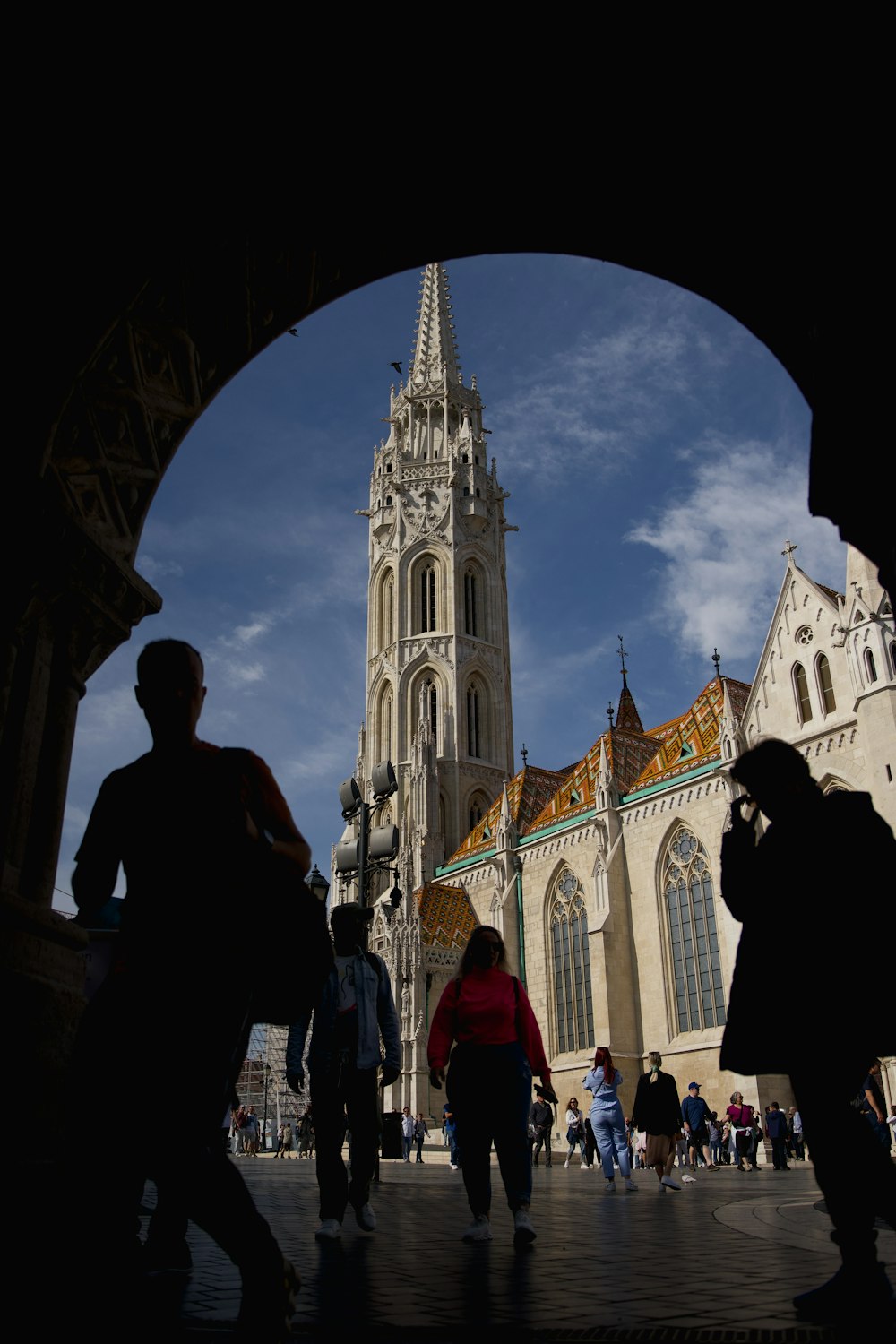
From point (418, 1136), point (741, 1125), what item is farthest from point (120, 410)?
point (418, 1136)

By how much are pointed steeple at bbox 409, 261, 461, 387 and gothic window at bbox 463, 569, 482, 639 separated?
12622 millimetres

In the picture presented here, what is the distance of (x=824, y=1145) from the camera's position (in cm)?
304

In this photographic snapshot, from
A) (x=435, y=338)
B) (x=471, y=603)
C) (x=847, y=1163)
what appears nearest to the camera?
(x=847, y=1163)

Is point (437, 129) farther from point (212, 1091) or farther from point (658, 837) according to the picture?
point (658, 837)

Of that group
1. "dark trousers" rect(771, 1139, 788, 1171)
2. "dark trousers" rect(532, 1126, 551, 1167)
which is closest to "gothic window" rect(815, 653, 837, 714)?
"dark trousers" rect(771, 1139, 788, 1171)

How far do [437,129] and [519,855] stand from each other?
119 feet

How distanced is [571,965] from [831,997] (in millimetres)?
34411

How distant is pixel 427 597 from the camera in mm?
52625

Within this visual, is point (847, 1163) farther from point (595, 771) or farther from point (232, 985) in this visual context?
point (595, 771)

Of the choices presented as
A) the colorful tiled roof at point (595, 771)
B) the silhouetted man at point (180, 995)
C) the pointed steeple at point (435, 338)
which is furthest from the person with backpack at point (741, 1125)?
the pointed steeple at point (435, 338)

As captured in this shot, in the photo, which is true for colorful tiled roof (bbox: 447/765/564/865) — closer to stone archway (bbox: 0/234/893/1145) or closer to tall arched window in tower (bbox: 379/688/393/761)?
tall arched window in tower (bbox: 379/688/393/761)

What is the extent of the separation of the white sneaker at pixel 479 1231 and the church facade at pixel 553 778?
8.45 metres

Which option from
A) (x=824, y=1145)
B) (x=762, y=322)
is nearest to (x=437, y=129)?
(x=762, y=322)

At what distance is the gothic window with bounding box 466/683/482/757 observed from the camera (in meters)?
50.3
